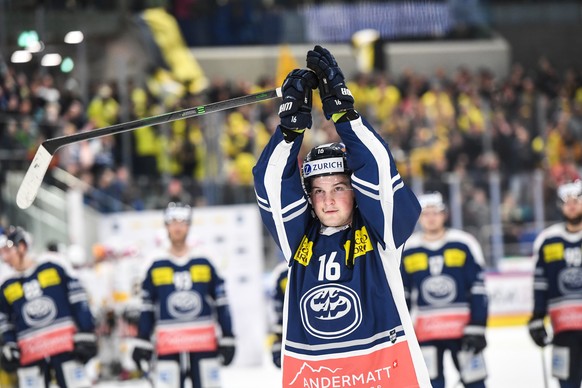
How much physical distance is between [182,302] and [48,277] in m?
0.91

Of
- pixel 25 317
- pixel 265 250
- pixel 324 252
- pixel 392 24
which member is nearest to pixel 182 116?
pixel 324 252

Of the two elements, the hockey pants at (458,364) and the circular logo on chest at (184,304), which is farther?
the circular logo on chest at (184,304)

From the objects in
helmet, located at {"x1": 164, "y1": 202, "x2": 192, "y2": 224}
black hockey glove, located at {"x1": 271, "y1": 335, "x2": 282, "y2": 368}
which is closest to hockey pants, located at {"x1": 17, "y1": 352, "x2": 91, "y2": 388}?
helmet, located at {"x1": 164, "y1": 202, "x2": 192, "y2": 224}

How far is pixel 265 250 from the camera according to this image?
1424cm

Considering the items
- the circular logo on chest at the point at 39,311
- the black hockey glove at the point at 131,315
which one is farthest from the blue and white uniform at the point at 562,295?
the black hockey glove at the point at 131,315

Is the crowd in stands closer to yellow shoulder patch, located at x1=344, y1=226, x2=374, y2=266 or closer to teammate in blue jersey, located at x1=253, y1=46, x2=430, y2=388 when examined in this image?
teammate in blue jersey, located at x1=253, y1=46, x2=430, y2=388

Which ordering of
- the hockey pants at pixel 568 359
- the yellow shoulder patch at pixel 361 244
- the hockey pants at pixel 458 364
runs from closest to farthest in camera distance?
the yellow shoulder patch at pixel 361 244 < the hockey pants at pixel 568 359 < the hockey pants at pixel 458 364

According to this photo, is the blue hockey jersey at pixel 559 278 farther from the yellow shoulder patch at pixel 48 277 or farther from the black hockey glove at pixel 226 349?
the yellow shoulder patch at pixel 48 277

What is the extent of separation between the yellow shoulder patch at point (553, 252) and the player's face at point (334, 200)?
374 centimetres

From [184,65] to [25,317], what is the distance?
1124 cm

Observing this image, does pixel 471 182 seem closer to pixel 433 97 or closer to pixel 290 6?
pixel 433 97

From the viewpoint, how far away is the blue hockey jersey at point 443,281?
8.03m

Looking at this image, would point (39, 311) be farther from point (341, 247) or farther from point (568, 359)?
point (341, 247)

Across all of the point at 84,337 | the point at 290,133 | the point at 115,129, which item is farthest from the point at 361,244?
the point at 84,337
